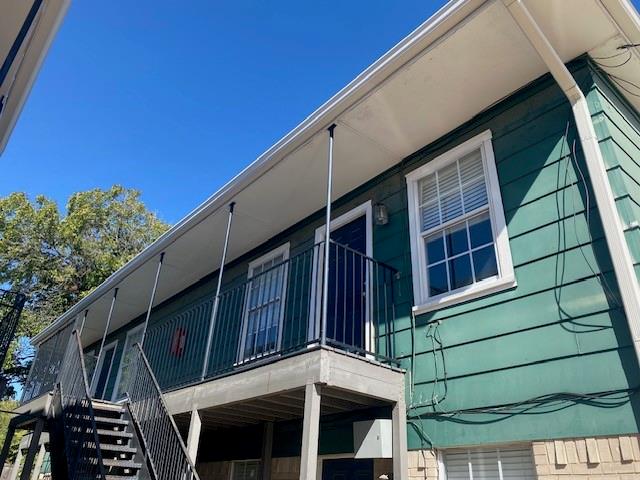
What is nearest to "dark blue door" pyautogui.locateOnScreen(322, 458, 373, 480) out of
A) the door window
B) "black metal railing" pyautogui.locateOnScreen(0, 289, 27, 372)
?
"black metal railing" pyautogui.locateOnScreen(0, 289, 27, 372)

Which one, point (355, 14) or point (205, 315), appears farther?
point (205, 315)

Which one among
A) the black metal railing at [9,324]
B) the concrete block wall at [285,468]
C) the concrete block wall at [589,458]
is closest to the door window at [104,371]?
the black metal railing at [9,324]

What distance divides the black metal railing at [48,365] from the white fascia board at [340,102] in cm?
283

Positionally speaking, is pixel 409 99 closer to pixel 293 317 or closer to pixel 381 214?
pixel 381 214

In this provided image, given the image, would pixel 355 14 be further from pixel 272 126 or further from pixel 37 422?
pixel 37 422

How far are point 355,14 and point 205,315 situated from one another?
570 cm

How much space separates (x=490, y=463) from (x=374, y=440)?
0.95 metres

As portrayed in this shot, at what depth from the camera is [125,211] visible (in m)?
20.8

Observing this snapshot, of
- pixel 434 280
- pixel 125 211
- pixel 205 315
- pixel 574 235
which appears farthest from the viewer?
pixel 125 211

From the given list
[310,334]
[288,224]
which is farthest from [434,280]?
[288,224]

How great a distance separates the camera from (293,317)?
6.41m

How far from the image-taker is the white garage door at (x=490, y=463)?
11.4 feet

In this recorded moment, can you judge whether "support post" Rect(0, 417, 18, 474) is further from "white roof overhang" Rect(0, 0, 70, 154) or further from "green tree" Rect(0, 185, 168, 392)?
"green tree" Rect(0, 185, 168, 392)

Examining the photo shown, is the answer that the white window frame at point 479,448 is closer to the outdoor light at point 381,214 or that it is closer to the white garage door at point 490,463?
the white garage door at point 490,463
